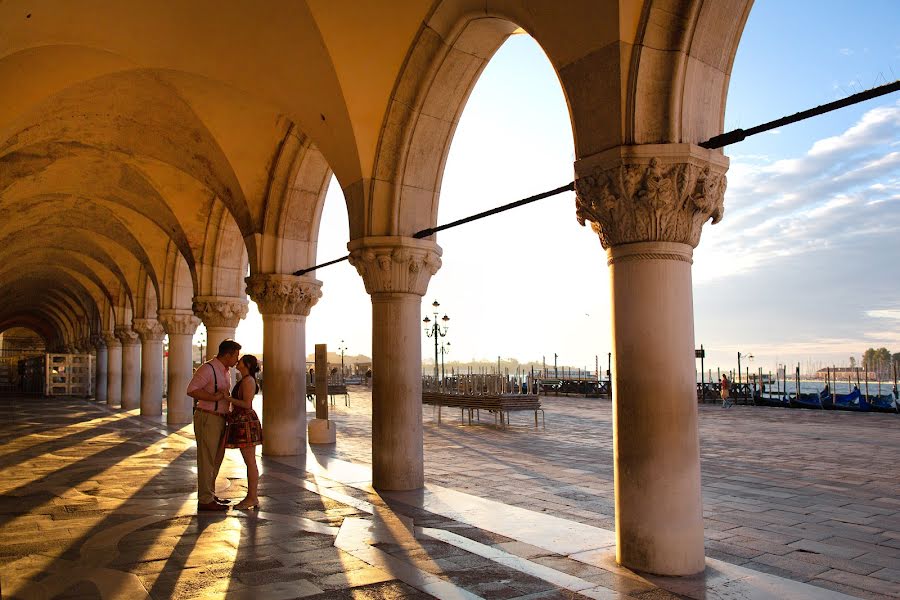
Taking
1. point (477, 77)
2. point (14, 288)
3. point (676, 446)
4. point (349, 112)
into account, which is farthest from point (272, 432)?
point (14, 288)

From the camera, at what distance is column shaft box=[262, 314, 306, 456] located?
9148mm

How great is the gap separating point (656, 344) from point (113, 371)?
21342 millimetres

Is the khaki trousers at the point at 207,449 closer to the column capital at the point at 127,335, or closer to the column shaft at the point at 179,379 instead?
the column shaft at the point at 179,379

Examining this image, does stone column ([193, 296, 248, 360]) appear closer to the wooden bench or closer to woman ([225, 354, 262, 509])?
the wooden bench

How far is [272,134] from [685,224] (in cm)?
690

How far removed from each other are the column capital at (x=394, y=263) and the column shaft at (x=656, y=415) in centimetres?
303

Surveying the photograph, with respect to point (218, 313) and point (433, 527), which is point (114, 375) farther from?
point (433, 527)

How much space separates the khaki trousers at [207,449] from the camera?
5445mm

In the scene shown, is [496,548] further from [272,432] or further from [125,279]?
[125,279]

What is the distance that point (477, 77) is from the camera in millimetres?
6668

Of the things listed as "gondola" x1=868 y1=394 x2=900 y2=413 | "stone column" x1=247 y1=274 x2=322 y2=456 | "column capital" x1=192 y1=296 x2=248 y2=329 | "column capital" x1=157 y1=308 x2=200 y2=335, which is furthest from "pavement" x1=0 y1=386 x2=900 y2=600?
"gondola" x1=868 y1=394 x2=900 y2=413

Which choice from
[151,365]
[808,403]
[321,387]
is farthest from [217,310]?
[808,403]

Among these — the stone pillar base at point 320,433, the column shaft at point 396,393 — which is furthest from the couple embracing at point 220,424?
the stone pillar base at point 320,433

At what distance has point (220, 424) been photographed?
18.4 ft
